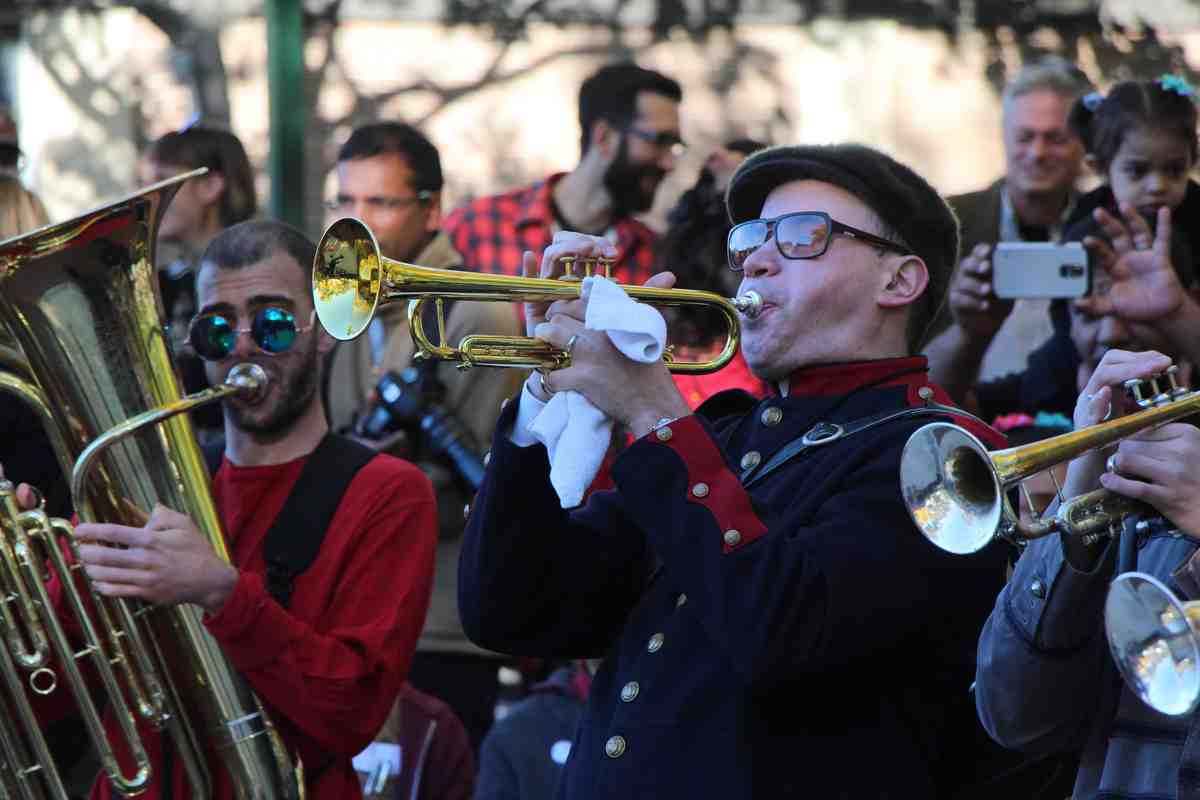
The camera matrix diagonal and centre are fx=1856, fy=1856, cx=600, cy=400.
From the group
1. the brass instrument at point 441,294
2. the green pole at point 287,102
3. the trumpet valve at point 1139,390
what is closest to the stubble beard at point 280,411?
the brass instrument at point 441,294

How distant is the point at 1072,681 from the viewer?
10.3ft

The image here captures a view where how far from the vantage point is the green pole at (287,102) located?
754 cm

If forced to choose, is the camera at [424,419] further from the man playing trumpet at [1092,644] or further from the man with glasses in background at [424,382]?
the man playing trumpet at [1092,644]

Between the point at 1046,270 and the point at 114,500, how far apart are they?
2467mm

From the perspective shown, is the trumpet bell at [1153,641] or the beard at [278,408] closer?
the trumpet bell at [1153,641]

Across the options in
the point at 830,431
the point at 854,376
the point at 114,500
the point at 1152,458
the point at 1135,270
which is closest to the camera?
the point at 1152,458

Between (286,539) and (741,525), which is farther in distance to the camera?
(286,539)

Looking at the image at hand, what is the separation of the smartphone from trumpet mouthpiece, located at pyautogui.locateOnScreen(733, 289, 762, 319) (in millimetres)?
1574

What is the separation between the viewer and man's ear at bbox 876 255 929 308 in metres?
3.67

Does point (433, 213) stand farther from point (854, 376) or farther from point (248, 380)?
point (854, 376)

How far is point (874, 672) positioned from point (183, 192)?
4.08 meters

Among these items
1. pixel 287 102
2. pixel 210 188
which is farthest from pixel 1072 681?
pixel 287 102

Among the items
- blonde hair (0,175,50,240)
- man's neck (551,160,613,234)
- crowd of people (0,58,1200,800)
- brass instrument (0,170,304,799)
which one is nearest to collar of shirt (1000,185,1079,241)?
crowd of people (0,58,1200,800)

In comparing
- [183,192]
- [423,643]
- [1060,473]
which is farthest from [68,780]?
[1060,473]
